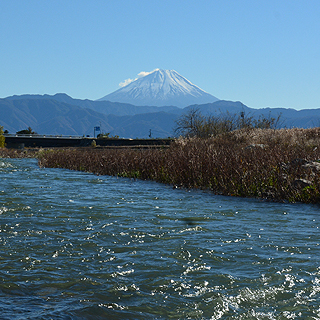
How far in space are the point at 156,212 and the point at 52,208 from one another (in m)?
2.46

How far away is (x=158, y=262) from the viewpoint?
5582 millimetres

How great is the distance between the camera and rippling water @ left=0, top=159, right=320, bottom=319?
13.4 feet

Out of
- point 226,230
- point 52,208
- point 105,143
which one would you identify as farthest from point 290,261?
point 105,143

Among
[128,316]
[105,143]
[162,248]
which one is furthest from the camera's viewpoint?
[105,143]

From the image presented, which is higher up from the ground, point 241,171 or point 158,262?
point 241,171

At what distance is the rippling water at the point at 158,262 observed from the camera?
4.07 meters

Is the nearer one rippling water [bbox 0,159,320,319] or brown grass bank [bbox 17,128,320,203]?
rippling water [bbox 0,159,320,319]

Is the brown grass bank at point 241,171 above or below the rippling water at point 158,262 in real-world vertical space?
above

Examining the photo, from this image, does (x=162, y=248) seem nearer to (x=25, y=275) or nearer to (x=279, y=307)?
(x=25, y=275)

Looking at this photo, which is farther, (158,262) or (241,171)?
(241,171)

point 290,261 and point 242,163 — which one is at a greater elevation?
point 242,163

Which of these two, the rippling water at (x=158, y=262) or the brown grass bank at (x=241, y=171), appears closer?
the rippling water at (x=158, y=262)

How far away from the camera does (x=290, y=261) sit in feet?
18.1

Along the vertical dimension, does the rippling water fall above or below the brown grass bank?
below
